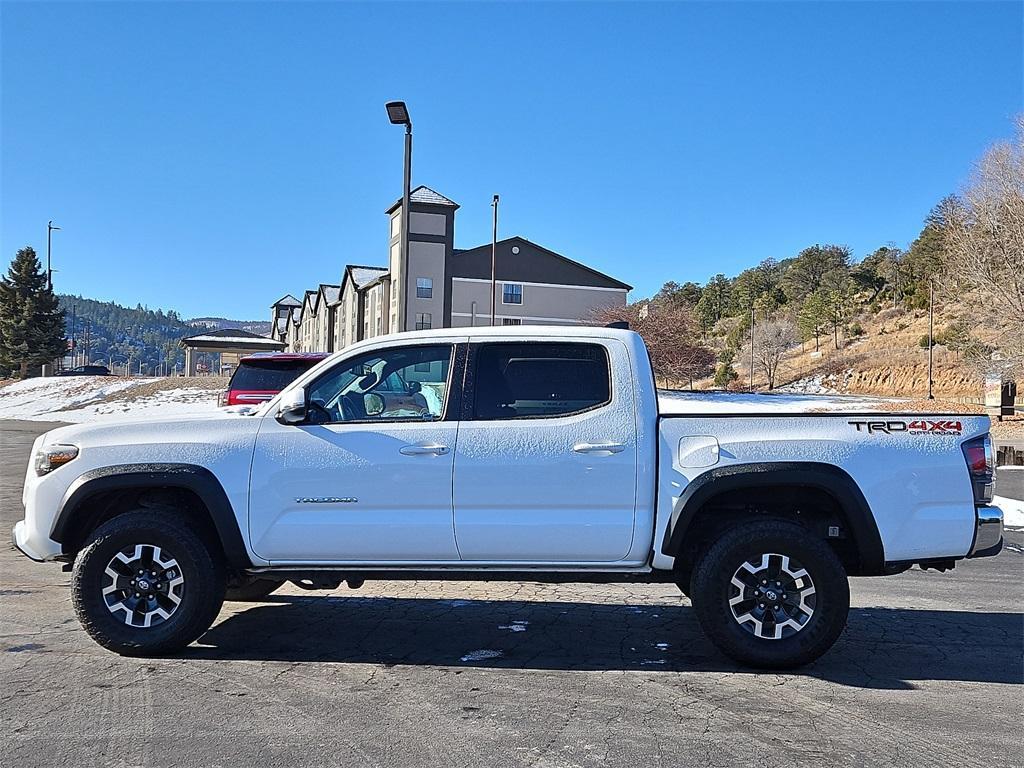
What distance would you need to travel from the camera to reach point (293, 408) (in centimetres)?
499

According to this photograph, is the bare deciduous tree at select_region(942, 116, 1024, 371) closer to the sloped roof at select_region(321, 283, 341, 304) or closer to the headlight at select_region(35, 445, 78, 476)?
the headlight at select_region(35, 445, 78, 476)

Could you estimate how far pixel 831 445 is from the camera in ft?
15.9

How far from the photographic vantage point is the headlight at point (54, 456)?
201 inches

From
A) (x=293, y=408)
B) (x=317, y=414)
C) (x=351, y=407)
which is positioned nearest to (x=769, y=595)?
(x=351, y=407)

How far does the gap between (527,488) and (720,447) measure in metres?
1.12

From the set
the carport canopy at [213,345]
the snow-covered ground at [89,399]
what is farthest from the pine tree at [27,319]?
the snow-covered ground at [89,399]

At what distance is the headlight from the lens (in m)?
5.10

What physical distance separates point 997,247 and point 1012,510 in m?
29.0

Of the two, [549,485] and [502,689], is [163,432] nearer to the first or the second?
[549,485]

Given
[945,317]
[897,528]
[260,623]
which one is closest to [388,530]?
[260,623]

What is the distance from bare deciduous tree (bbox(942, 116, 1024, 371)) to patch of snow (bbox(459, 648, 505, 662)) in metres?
35.4

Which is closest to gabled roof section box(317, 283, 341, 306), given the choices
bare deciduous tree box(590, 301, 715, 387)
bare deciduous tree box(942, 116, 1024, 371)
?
bare deciduous tree box(590, 301, 715, 387)

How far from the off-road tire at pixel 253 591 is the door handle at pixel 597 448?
2597mm

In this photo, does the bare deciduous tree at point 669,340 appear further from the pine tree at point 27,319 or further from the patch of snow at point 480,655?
the patch of snow at point 480,655
